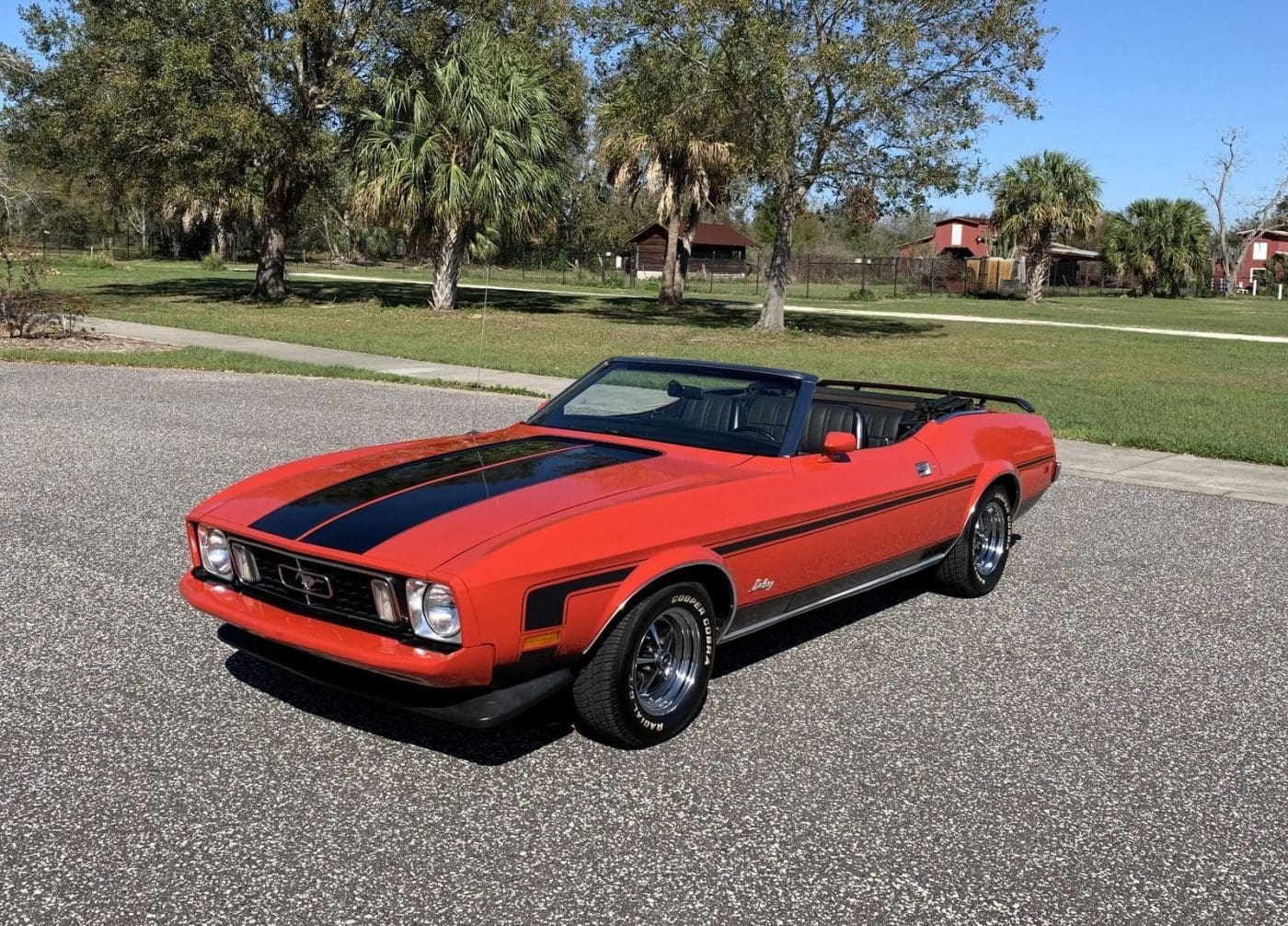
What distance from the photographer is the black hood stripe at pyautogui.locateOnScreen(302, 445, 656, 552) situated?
377 cm

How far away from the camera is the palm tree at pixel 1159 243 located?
5894cm

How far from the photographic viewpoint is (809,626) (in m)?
5.56

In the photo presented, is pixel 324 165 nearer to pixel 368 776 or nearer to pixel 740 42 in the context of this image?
pixel 740 42

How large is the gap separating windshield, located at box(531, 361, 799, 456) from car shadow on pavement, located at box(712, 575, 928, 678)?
843mm

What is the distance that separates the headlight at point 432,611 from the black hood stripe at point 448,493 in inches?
9.8

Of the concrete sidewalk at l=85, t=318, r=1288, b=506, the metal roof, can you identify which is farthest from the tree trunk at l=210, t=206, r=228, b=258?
the concrete sidewalk at l=85, t=318, r=1288, b=506

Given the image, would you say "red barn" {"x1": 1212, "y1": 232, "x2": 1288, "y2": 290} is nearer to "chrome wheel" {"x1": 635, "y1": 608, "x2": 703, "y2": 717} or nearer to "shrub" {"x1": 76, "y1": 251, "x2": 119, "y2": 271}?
"shrub" {"x1": 76, "y1": 251, "x2": 119, "y2": 271}

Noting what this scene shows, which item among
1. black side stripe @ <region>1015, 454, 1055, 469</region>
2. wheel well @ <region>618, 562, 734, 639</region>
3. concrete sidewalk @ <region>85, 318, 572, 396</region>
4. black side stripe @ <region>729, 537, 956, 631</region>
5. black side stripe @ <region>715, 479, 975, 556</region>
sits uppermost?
black side stripe @ <region>1015, 454, 1055, 469</region>

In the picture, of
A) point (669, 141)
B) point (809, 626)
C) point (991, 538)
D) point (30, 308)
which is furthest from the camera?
point (669, 141)

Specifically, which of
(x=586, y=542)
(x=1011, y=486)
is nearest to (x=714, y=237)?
(x=1011, y=486)

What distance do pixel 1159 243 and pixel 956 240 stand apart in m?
19.9

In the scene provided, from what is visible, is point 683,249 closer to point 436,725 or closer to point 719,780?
point 436,725

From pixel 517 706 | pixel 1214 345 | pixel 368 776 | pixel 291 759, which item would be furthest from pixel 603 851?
A: pixel 1214 345

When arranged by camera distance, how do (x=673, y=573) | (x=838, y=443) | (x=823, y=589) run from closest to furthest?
(x=673, y=573) → (x=838, y=443) → (x=823, y=589)
